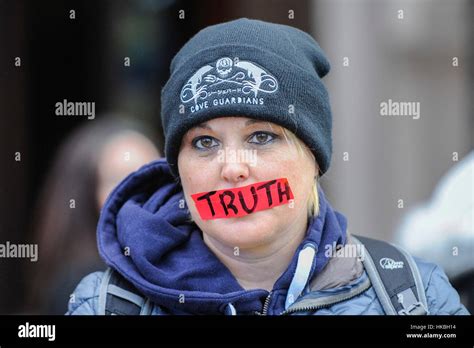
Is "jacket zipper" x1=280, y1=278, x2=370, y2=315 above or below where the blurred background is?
below

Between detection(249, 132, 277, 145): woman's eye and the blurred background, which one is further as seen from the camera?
the blurred background

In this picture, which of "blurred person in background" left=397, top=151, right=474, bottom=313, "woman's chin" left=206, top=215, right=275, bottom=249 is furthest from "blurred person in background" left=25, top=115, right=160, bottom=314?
"blurred person in background" left=397, top=151, right=474, bottom=313

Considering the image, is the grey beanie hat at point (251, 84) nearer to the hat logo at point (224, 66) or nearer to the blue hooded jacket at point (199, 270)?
the hat logo at point (224, 66)

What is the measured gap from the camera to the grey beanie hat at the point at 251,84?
2.21m

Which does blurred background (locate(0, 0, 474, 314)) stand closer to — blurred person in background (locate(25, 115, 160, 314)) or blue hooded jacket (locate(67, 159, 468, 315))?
blurred person in background (locate(25, 115, 160, 314))

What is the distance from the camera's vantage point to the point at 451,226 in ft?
8.65

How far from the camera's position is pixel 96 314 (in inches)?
92.7

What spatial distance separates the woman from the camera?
87.4 inches

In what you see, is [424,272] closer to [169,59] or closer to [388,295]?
[388,295]

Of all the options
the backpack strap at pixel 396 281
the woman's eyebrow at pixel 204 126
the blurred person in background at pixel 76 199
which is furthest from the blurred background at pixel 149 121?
the woman's eyebrow at pixel 204 126

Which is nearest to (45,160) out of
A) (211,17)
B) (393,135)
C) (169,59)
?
(169,59)

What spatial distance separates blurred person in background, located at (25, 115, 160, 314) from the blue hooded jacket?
17 centimetres

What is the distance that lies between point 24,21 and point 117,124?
448mm
